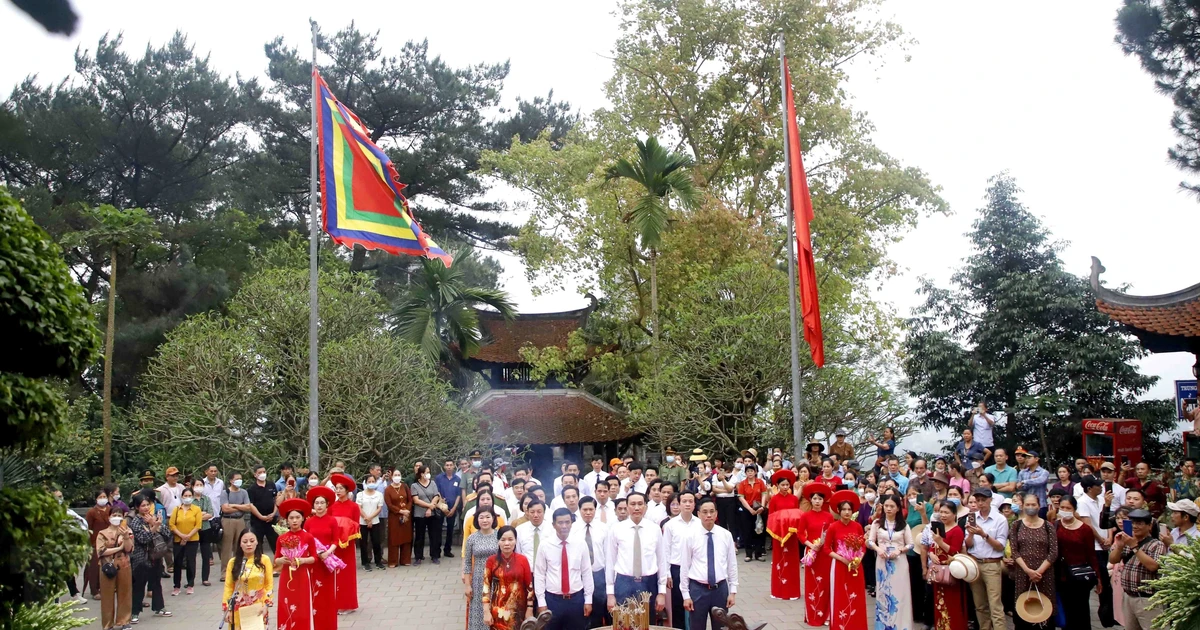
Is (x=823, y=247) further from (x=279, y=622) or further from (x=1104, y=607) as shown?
(x=279, y=622)

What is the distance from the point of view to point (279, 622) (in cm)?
899

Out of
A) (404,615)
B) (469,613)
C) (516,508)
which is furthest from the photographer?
(516,508)

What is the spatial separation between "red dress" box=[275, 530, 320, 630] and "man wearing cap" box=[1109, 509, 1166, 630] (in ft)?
24.3

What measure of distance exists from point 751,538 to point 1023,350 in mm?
10938

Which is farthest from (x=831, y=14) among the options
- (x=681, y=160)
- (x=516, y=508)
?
(x=516, y=508)

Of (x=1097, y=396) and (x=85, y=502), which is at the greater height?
(x=1097, y=396)

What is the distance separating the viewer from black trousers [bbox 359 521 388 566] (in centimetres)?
1441

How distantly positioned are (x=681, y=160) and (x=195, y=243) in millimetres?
13594

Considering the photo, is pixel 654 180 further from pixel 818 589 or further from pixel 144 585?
pixel 144 585

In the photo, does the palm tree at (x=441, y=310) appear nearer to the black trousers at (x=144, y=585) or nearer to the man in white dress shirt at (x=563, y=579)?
the black trousers at (x=144, y=585)

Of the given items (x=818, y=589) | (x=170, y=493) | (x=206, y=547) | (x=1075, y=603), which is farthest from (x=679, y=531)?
(x=170, y=493)

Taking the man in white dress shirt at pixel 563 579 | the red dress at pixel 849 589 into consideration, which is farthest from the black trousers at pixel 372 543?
the red dress at pixel 849 589

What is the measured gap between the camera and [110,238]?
2038 centimetres

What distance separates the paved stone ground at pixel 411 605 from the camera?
10.6 metres
